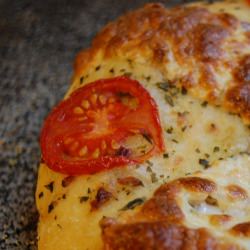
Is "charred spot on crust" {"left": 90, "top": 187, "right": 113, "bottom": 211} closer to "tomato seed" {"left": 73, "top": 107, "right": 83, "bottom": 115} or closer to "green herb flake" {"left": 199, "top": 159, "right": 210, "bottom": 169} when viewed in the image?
"green herb flake" {"left": 199, "top": 159, "right": 210, "bottom": 169}

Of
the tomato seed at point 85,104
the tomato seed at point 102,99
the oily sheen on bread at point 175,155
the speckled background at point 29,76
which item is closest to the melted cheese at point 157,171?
the oily sheen on bread at point 175,155

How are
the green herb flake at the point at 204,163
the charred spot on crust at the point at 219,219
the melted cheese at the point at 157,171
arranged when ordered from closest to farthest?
the charred spot on crust at the point at 219,219
the melted cheese at the point at 157,171
the green herb flake at the point at 204,163

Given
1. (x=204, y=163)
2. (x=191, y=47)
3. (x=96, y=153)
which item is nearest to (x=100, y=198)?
(x=96, y=153)

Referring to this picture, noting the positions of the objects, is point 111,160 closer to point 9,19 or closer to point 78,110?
point 78,110

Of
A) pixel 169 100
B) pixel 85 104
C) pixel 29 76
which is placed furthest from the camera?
pixel 29 76

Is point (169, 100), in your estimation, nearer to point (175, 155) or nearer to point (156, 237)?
point (175, 155)

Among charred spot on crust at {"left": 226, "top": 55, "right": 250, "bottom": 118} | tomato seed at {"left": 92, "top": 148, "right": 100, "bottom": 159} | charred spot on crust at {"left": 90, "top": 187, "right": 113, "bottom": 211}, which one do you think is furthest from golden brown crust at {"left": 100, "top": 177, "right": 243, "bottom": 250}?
charred spot on crust at {"left": 226, "top": 55, "right": 250, "bottom": 118}

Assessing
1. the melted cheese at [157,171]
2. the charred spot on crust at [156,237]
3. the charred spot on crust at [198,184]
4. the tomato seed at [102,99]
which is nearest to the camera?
the charred spot on crust at [156,237]

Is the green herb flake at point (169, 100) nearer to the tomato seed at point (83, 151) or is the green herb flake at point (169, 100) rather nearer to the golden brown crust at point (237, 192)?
the tomato seed at point (83, 151)
